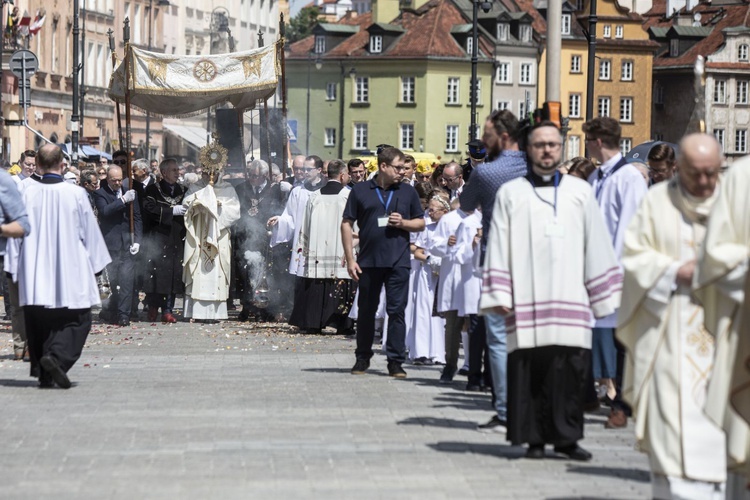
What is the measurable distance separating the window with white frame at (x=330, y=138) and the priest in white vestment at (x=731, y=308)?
102156 millimetres

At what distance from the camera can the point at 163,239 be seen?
22.7 meters

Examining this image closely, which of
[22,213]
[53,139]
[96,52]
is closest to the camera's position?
[22,213]

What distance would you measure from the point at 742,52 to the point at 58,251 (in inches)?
3968

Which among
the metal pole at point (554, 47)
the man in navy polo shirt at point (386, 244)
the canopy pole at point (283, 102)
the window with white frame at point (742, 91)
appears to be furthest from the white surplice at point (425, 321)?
the window with white frame at point (742, 91)

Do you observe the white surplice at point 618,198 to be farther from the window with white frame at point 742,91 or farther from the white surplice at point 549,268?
the window with white frame at point 742,91

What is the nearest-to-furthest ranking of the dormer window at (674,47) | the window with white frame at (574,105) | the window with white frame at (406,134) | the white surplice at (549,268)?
the white surplice at (549,268), the window with white frame at (406,134), the window with white frame at (574,105), the dormer window at (674,47)

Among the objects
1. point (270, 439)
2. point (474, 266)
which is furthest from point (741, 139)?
point (270, 439)

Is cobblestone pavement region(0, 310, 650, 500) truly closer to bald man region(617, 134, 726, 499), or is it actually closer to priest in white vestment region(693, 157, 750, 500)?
bald man region(617, 134, 726, 499)

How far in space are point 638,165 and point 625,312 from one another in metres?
4.78

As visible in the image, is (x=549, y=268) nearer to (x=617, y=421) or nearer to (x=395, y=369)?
(x=617, y=421)

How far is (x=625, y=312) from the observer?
28.1 ft

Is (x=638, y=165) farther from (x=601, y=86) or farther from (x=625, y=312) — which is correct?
(x=601, y=86)

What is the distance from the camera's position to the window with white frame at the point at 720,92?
112 metres

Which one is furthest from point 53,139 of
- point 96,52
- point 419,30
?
point 419,30
